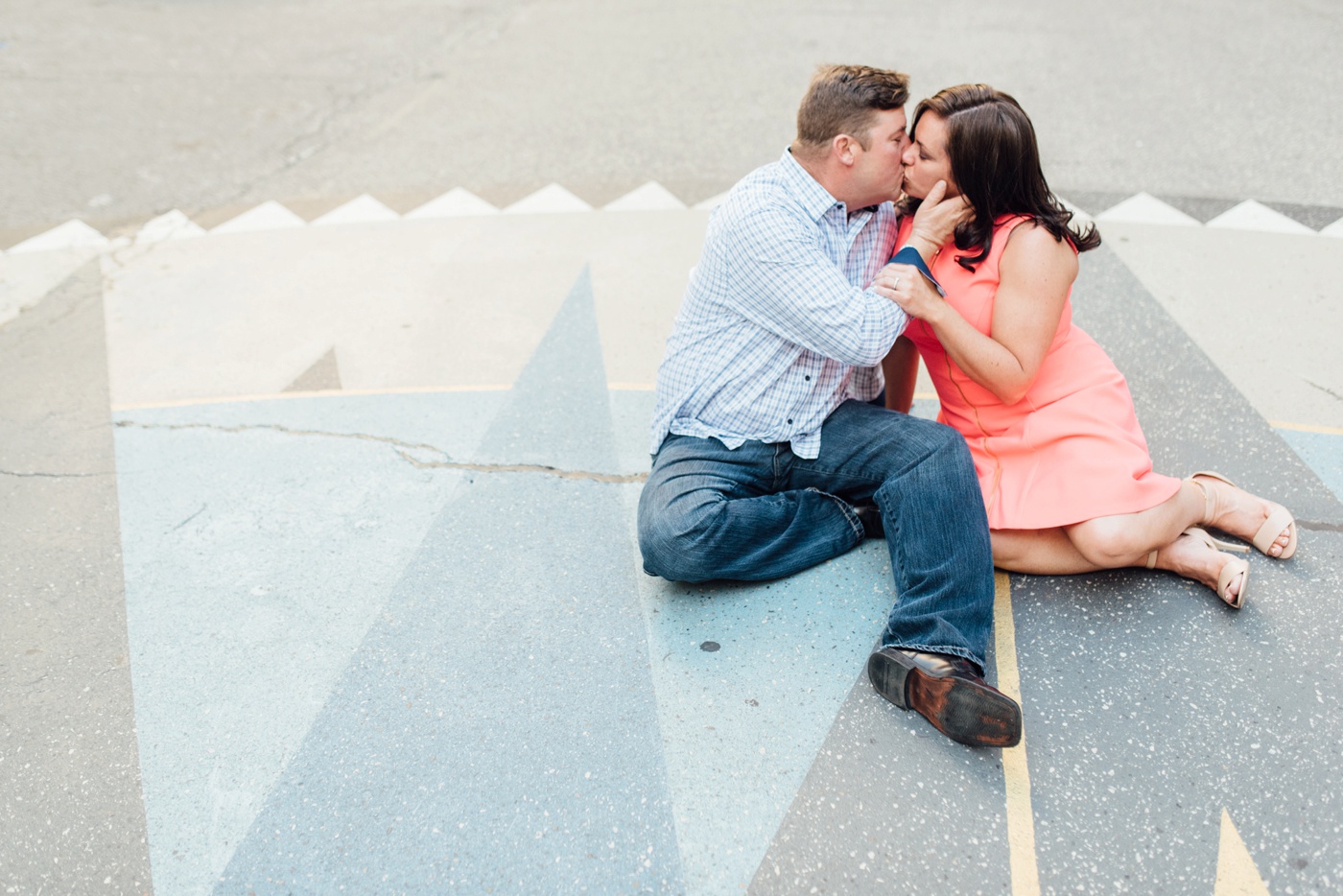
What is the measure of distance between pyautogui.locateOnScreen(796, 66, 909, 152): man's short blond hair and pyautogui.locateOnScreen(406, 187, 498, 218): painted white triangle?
2.94 metres

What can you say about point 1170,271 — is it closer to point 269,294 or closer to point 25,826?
point 269,294

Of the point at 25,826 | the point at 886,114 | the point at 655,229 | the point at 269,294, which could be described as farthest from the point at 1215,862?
the point at 269,294

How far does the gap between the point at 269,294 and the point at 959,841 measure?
153 inches

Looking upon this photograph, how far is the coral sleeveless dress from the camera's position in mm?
2543

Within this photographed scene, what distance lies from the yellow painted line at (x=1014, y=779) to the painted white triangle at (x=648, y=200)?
3105 mm

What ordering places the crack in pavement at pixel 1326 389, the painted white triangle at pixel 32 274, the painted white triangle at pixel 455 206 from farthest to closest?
the painted white triangle at pixel 455 206
the painted white triangle at pixel 32 274
the crack in pavement at pixel 1326 389

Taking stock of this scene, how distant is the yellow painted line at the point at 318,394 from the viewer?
3.77 m

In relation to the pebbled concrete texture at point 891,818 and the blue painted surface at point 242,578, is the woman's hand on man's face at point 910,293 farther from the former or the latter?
the blue painted surface at point 242,578

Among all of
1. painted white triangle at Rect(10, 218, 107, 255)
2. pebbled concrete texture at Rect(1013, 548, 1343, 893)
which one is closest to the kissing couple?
pebbled concrete texture at Rect(1013, 548, 1343, 893)

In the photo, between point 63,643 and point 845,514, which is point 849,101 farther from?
point 63,643

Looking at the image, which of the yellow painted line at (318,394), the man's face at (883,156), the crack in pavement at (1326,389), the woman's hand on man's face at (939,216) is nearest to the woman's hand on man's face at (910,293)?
the woman's hand on man's face at (939,216)

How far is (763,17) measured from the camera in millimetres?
7949

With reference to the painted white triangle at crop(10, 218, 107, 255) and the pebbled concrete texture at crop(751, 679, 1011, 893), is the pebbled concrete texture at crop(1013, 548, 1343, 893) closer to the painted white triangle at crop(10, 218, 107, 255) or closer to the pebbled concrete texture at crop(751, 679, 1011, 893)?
the pebbled concrete texture at crop(751, 679, 1011, 893)

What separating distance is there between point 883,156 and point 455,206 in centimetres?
327
